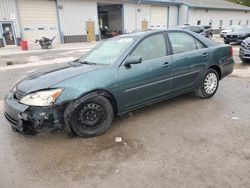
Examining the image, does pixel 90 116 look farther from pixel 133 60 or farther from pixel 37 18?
pixel 37 18

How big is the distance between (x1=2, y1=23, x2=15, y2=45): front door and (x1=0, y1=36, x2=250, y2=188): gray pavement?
17.9 meters

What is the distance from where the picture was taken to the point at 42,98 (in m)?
3.18

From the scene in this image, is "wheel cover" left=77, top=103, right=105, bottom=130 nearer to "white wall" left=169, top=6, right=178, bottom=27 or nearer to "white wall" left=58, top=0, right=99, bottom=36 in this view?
"white wall" left=58, top=0, right=99, bottom=36

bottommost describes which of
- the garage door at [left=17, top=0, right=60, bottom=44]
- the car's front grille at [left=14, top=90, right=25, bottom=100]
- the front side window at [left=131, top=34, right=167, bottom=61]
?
the car's front grille at [left=14, top=90, right=25, bottom=100]

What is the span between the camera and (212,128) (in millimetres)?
3754

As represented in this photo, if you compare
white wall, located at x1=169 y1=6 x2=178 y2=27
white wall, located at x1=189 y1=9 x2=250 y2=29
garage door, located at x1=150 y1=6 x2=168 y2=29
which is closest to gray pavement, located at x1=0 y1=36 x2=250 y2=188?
garage door, located at x1=150 y1=6 x2=168 y2=29

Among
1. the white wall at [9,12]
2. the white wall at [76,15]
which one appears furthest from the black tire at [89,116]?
the white wall at [76,15]

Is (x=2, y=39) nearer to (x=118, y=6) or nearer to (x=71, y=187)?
(x=118, y=6)

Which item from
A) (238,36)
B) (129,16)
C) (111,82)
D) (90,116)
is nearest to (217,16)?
(129,16)

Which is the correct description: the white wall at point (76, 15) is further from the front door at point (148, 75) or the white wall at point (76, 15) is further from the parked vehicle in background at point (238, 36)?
the front door at point (148, 75)

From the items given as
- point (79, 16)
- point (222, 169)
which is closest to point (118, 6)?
point (79, 16)

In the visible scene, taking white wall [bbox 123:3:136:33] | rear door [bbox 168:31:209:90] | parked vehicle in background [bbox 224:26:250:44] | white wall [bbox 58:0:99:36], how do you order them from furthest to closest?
1. white wall [bbox 123:3:136:33]
2. white wall [bbox 58:0:99:36]
3. parked vehicle in background [bbox 224:26:250:44]
4. rear door [bbox 168:31:209:90]

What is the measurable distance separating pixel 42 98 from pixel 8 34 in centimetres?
1945

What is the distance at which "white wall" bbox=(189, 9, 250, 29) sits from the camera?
33.1 m
